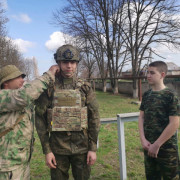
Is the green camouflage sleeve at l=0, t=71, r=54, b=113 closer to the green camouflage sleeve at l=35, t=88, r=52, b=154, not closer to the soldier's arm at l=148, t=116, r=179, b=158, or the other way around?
the green camouflage sleeve at l=35, t=88, r=52, b=154

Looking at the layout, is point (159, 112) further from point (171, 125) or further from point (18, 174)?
point (18, 174)

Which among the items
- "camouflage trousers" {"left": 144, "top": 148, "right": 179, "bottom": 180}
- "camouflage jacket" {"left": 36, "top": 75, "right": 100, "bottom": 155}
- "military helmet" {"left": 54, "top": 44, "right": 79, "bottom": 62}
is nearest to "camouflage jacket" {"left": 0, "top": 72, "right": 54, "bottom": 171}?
"camouflage jacket" {"left": 36, "top": 75, "right": 100, "bottom": 155}

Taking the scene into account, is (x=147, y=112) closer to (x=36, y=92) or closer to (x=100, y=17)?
(x=36, y=92)

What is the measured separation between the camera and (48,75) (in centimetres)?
171

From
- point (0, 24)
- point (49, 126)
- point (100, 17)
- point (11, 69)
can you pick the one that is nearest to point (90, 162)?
A: point (49, 126)

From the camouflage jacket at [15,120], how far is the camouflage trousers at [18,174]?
0.04 m

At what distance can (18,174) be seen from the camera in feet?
5.59

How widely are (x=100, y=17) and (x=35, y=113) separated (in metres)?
17.3

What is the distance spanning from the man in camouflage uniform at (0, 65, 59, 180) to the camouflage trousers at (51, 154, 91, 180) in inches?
12.2

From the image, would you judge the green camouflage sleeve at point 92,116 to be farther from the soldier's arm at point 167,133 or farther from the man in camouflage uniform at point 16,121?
the soldier's arm at point 167,133

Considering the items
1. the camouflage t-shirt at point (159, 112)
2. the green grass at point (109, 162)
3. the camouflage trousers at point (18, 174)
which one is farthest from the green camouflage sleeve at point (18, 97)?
the green grass at point (109, 162)

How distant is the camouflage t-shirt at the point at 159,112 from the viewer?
1929 millimetres

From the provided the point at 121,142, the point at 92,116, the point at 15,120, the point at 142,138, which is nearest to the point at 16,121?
the point at 15,120

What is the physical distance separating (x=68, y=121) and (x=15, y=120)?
0.52 meters
